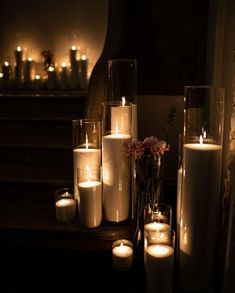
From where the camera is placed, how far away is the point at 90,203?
152 centimetres

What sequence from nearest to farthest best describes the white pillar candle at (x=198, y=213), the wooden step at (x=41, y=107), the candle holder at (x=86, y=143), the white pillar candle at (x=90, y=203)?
the white pillar candle at (x=198, y=213) → the white pillar candle at (x=90, y=203) → the candle holder at (x=86, y=143) → the wooden step at (x=41, y=107)

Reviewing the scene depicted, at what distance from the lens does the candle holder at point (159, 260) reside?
47.4 inches

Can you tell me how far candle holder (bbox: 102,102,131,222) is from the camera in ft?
5.03

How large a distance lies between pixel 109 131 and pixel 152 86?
3.06ft

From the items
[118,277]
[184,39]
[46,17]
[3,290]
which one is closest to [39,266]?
[3,290]

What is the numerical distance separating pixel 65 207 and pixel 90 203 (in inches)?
7.8

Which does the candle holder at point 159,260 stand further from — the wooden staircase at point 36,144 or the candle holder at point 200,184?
the wooden staircase at point 36,144

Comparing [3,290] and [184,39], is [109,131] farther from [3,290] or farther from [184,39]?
[184,39]

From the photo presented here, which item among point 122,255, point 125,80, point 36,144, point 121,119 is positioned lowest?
point 122,255

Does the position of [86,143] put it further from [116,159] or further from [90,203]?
[90,203]

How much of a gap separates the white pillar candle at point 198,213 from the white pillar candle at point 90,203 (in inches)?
18.1

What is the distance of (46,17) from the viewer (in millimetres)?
5004

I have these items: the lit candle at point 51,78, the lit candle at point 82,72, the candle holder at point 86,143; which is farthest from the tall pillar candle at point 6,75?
the candle holder at point 86,143

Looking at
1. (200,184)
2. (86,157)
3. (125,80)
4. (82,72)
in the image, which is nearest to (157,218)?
(200,184)
